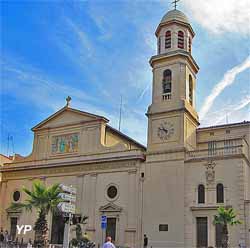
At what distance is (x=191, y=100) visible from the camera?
127ft

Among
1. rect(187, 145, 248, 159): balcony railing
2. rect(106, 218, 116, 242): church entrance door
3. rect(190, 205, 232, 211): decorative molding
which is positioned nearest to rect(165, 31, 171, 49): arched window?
rect(187, 145, 248, 159): balcony railing

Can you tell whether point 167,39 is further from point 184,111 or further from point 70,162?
point 70,162

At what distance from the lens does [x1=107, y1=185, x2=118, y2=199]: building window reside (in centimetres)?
3700

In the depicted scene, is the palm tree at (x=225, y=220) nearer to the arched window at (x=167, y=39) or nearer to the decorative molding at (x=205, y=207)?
the decorative molding at (x=205, y=207)

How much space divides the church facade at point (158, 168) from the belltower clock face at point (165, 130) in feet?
0.28

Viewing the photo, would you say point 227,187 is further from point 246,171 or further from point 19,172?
point 19,172

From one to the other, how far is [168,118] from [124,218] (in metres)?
8.88

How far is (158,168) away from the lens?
115ft

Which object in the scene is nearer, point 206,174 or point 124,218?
point 206,174

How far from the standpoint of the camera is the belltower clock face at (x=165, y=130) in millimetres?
35719

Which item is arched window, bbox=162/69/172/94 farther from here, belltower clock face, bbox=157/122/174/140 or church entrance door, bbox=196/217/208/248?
church entrance door, bbox=196/217/208/248

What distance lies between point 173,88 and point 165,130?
3.81m

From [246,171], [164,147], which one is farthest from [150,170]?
[246,171]

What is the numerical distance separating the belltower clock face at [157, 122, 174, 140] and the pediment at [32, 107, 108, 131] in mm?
5790
